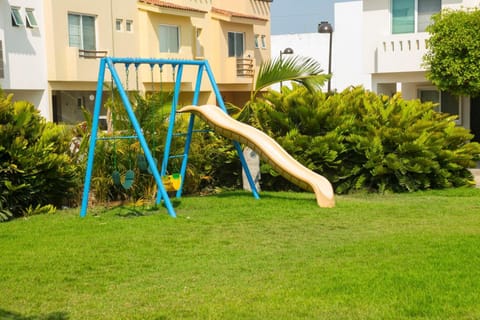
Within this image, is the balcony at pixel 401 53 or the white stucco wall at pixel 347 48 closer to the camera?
the balcony at pixel 401 53

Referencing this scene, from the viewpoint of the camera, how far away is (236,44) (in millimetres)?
39844

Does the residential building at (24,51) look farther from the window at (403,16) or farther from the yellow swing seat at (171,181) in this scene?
the yellow swing seat at (171,181)

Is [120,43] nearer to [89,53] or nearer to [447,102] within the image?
[89,53]

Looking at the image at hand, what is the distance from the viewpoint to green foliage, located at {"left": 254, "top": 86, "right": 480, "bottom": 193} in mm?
15562

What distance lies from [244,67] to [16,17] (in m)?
13.9

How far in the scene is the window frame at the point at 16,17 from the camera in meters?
28.1

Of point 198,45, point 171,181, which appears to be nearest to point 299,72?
point 171,181

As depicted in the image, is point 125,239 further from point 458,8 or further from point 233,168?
point 458,8

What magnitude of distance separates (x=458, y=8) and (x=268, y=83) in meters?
11.3

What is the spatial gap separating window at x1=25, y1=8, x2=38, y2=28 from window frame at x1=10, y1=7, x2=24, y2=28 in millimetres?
348

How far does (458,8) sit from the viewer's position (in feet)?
79.4

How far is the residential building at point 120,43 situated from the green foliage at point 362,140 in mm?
12424

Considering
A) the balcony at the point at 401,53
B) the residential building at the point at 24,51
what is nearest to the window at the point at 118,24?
the residential building at the point at 24,51

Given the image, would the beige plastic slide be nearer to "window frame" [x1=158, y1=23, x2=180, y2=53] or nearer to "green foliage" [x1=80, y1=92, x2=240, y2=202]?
"green foliage" [x1=80, y1=92, x2=240, y2=202]
